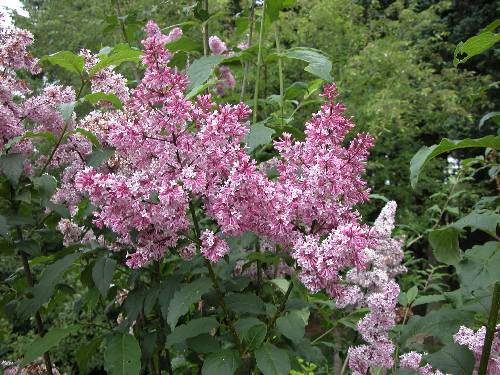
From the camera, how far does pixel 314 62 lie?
1.64m

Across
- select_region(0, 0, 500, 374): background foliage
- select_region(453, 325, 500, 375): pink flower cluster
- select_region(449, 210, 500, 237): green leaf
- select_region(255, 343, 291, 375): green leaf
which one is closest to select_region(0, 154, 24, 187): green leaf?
select_region(0, 0, 500, 374): background foliage

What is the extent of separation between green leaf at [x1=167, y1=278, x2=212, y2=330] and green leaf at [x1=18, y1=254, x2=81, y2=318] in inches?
16.0

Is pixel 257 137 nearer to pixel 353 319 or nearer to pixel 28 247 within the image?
pixel 28 247

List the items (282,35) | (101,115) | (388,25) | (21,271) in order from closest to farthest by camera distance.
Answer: (101,115) → (21,271) → (282,35) → (388,25)

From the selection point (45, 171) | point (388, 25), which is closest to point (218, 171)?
point (45, 171)

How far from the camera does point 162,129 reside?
146 centimetres

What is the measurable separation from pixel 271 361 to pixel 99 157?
77cm

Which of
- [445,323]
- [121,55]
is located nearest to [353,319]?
[445,323]

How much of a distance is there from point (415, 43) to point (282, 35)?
3.85 m

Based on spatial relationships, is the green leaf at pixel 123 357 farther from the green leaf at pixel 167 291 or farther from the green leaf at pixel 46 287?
the green leaf at pixel 46 287

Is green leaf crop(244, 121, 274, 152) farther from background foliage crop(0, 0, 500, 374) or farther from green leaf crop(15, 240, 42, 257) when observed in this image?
green leaf crop(15, 240, 42, 257)

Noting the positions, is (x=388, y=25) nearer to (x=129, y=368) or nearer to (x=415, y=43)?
(x=415, y=43)

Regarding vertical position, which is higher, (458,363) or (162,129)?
(162,129)

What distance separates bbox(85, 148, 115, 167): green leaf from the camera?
1.58m
